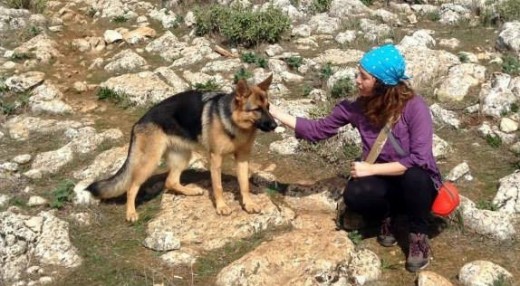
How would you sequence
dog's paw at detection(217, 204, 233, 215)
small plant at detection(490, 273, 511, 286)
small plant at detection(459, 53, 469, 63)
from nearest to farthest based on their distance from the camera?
small plant at detection(490, 273, 511, 286) → dog's paw at detection(217, 204, 233, 215) → small plant at detection(459, 53, 469, 63)

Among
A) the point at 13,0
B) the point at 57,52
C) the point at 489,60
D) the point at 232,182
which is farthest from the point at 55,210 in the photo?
the point at 13,0

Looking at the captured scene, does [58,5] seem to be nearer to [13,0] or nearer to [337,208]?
[13,0]

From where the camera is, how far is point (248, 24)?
32.6 feet

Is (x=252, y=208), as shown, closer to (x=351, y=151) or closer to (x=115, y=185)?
(x=115, y=185)

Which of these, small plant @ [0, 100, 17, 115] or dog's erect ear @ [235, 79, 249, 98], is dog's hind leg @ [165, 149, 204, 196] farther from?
small plant @ [0, 100, 17, 115]

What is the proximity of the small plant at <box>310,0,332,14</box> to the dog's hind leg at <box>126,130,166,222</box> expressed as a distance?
19.8 ft

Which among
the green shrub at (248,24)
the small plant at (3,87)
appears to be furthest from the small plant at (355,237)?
the small plant at (3,87)

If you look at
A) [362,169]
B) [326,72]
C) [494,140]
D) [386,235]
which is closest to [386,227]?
[386,235]

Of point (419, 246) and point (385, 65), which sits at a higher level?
point (385, 65)

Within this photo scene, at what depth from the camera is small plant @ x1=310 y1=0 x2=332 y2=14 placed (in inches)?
438

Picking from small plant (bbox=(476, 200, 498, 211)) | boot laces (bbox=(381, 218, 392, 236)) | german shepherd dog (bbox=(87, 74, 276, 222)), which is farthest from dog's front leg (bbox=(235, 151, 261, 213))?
small plant (bbox=(476, 200, 498, 211))

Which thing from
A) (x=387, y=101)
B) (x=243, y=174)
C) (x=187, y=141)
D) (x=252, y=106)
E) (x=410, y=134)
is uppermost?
(x=387, y=101)

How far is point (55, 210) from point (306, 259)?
8.55ft

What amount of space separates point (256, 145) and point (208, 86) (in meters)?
1.73
